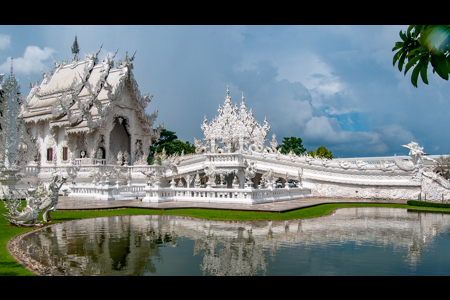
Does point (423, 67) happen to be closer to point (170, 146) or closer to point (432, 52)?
point (432, 52)

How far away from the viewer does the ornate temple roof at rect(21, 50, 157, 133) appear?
85.9ft

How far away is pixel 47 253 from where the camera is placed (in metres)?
6.62

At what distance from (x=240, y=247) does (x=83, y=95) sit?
82.4 ft

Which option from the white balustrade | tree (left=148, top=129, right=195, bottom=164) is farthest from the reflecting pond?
tree (left=148, top=129, right=195, bottom=164)

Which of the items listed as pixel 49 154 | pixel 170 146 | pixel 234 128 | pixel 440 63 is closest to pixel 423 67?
pixel 440 63

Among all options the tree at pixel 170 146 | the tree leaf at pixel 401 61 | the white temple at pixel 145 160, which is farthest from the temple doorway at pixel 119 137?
the tree leaf at pixel 401 61

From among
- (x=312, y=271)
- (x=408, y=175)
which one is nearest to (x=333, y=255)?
(x=312, y=271)

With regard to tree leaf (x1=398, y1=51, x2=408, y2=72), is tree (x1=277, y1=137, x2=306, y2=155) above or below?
above

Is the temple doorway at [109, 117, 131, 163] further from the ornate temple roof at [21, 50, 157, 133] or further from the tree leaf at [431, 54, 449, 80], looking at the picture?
the tree leaf at [431, 54, 449, 80]

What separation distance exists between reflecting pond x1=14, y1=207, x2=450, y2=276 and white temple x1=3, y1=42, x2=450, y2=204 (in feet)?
17.7

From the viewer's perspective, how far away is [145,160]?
26953 mm

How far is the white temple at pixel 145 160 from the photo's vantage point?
60.4 ft

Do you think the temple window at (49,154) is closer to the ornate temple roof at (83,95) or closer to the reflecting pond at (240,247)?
the ornate temple roof at (83,95)
